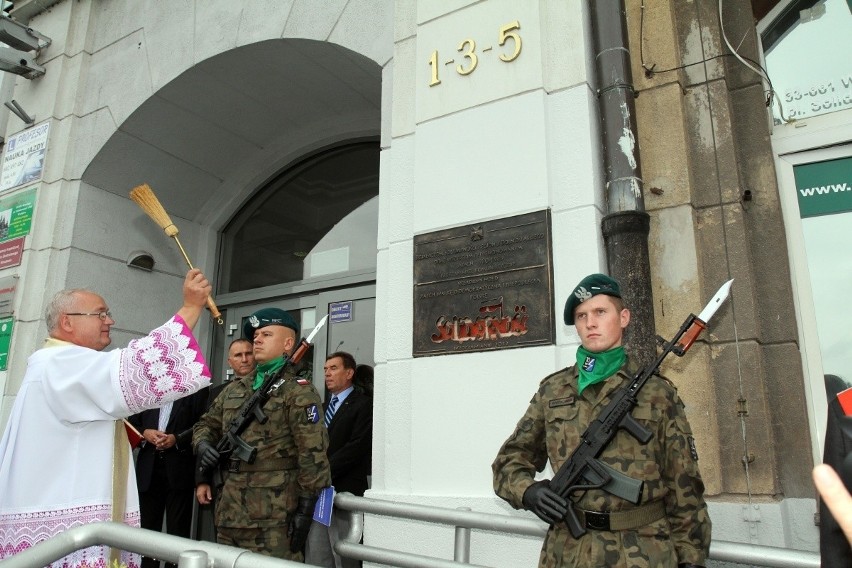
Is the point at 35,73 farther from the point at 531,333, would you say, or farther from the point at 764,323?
the point at 764,323

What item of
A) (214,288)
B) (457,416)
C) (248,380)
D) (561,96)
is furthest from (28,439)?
(214,288)

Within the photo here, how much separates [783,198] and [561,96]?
1.37 m

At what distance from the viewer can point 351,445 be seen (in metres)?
4.71

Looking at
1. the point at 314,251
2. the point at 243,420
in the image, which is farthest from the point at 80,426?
the point at 314,251

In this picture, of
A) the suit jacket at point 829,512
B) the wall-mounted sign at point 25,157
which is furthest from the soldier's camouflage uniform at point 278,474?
the wall-mounted sign at point 25,157

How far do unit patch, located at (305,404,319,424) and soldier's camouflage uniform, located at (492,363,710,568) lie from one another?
1.44 m

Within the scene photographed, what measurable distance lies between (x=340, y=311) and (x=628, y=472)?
4.32 m

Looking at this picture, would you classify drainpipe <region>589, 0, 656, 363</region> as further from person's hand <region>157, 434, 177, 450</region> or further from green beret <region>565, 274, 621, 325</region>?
person's hand <region>157, 434, 177, 450</region>

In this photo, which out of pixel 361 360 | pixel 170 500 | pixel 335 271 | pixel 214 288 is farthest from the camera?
pixel 214 288

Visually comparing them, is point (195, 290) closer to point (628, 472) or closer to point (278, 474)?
point (278, 474)

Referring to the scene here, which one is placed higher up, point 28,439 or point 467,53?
point 467,53

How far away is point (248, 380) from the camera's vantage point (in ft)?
13.9

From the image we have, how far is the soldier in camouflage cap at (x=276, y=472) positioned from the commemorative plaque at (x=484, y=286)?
2.44 ft

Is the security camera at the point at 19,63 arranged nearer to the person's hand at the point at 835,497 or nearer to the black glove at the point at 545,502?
the black glove at the point at 545,502
